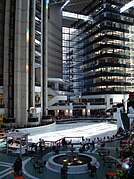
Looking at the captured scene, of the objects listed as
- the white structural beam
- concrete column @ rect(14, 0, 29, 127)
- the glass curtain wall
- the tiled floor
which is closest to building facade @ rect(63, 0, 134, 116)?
the white structural beam

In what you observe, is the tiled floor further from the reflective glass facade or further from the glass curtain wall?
the glass curtain wall

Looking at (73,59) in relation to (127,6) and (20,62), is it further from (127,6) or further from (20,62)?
(20,62)

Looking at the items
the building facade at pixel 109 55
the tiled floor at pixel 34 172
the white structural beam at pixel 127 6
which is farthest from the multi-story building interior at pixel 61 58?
the tiled floor at pixel 34 172

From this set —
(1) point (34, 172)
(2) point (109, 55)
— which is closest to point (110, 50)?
(2) point (109, 55)

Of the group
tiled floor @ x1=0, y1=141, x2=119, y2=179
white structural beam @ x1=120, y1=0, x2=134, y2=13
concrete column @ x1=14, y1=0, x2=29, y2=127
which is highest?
white structural beam @ x1=120, y1=0, x2=134, y2=13

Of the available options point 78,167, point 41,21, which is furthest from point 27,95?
point 78,167

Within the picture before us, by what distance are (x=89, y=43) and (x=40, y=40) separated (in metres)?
42.7

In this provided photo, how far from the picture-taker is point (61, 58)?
83.8 meters

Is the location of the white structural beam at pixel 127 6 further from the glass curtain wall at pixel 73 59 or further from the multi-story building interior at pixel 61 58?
the glass curtain wall at pixel 73 59

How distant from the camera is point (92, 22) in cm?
8925

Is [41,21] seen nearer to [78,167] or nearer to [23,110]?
[23,110]

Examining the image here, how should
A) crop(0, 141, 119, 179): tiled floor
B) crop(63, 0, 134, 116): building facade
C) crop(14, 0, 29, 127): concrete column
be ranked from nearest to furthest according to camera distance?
1. crop(0, 141, 119, 179): tiled floor
2. crop(14, 0, 29, 127): concrete column
3. crop(63, 0, 134, 116): building facade

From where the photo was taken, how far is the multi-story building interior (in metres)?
41.8

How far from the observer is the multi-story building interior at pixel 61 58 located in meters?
41.8
